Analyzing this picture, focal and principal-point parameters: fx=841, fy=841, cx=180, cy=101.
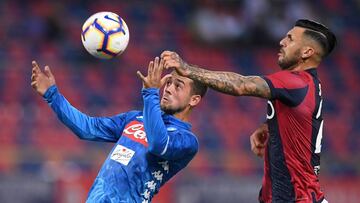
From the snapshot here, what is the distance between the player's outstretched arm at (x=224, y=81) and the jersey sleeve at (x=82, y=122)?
1.11m

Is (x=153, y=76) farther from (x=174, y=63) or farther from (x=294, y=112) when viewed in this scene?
(x=294, y=112)

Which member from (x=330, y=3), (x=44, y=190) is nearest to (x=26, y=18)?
(x=44, y=190)

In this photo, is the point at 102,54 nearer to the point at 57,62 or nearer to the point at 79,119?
the point at 79,119

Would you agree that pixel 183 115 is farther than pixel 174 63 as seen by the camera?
Yes

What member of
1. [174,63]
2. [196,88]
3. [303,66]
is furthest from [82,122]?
[303,66]

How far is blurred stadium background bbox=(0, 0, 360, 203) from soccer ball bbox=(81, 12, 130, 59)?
18.5 ft

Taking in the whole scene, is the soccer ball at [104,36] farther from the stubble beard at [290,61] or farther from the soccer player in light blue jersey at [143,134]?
the stubble beard at [290,61]

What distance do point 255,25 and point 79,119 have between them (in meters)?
10.7

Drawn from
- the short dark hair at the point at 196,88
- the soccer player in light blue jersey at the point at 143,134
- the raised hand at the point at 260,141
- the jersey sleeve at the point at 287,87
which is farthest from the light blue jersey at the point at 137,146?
the jersey sleeve at the point at 287,87

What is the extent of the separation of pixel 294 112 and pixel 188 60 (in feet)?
34.1

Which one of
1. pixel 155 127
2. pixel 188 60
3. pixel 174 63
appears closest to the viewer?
pixel 174 63

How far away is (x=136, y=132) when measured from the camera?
7059mm

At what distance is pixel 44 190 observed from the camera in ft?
40.9

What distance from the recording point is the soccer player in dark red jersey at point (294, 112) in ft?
21.4
